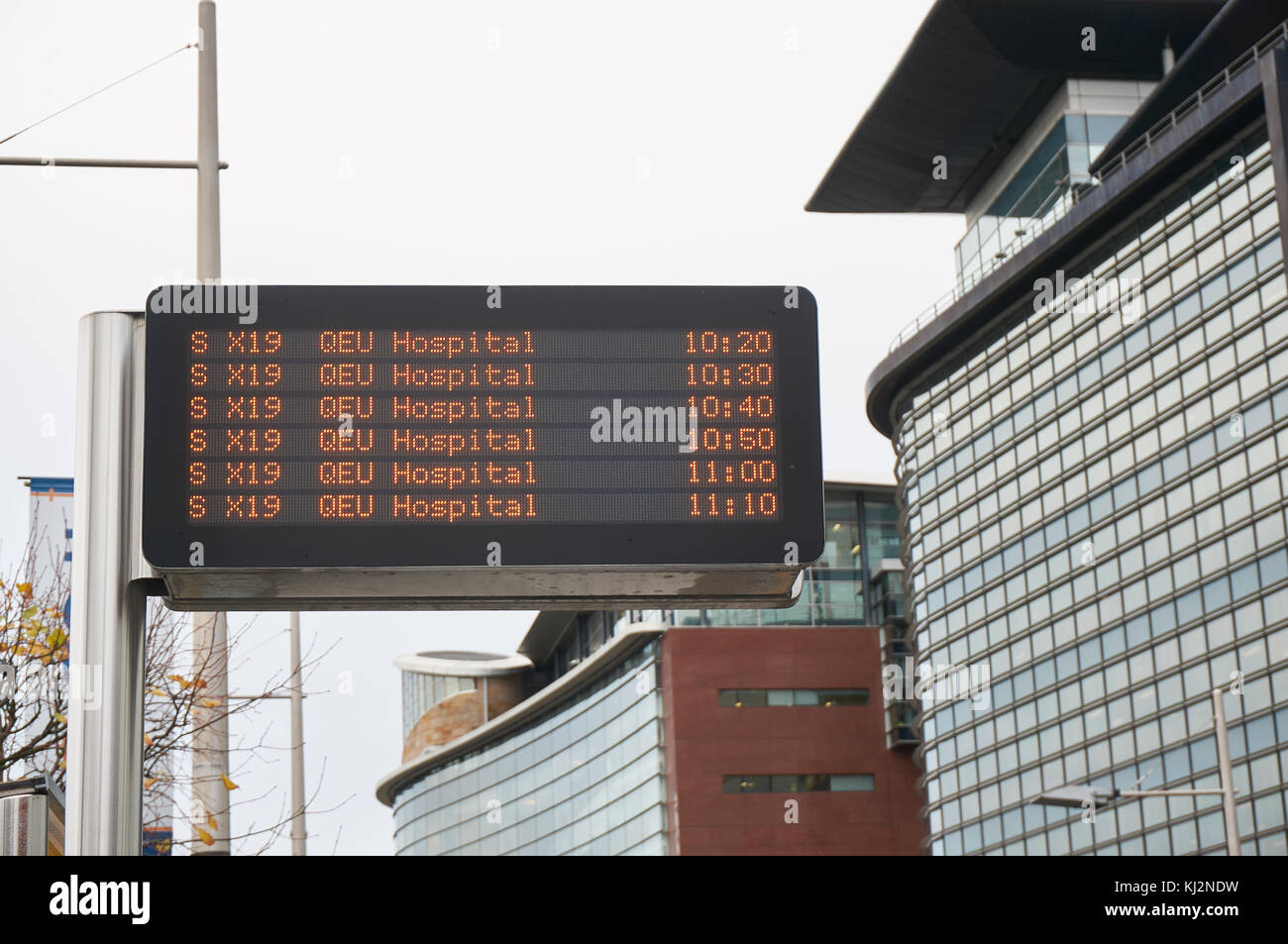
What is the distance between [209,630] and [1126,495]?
4629 cm

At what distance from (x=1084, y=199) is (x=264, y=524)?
5477 cm

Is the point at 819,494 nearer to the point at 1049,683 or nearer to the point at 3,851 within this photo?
the point at 3,851

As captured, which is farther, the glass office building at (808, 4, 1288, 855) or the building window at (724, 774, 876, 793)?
the building window at (724, 774, 876, 793)

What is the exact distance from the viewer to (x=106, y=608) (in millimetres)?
6699

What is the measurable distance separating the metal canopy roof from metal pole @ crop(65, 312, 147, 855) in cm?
5851

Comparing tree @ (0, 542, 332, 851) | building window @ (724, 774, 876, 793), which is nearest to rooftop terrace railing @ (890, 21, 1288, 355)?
building window @ (724, 774, 876, 793)

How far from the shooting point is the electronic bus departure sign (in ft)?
20.5

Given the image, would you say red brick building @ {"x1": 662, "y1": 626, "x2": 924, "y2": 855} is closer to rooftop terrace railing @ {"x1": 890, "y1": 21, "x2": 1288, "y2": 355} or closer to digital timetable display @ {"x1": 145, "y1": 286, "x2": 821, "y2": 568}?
rooftop terrace railing @ {"x1": 890, "y1": 21, "x2": 1288, "y2": 355}

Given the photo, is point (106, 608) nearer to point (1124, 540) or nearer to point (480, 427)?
point (480, 427)

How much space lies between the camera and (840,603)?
81.2 meters

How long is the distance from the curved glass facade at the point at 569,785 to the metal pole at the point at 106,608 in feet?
222

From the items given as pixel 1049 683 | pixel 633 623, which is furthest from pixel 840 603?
pixel 1049 683

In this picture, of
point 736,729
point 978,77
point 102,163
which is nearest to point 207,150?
point 102,163

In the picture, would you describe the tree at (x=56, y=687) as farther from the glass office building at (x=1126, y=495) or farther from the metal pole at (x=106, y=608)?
the glass office building at (x=1126, y=495)
